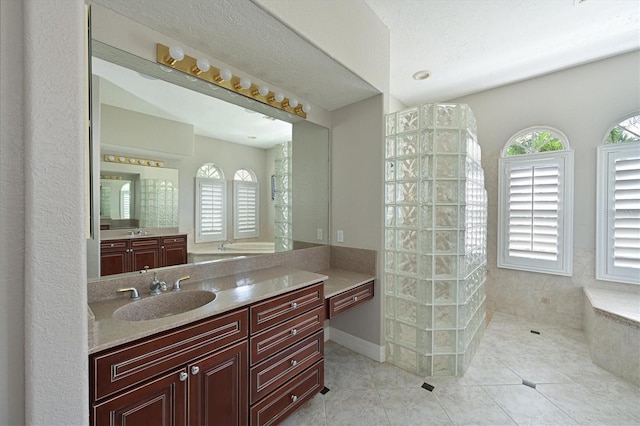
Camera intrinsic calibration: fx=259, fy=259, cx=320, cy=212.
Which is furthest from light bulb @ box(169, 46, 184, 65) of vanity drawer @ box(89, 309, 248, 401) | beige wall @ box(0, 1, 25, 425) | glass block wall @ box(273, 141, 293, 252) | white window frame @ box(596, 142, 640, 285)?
white window frame @ box(596, 142, 640, 285)

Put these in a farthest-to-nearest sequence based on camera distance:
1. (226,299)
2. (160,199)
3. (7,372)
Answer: (160,199)
(226,299)
(7,372)

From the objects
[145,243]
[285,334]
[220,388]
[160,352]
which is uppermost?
[145,243]

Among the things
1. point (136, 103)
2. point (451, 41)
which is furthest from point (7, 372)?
point (451, 41)

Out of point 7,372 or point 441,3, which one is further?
point 441,3

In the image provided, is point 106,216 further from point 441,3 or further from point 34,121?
point 441,3

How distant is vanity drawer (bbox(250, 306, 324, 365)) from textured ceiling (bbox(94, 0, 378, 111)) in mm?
1723

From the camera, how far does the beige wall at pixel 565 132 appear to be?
108 inches

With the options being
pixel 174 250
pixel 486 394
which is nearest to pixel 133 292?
pixel 174 250

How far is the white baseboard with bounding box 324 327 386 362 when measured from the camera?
237 centimetres

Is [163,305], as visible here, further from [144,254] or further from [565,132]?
[565,132]

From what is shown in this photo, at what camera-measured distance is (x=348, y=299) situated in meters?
2.12

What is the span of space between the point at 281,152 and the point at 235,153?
1.51ft

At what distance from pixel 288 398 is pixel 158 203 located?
1501 mm

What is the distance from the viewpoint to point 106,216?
1.51 meters
